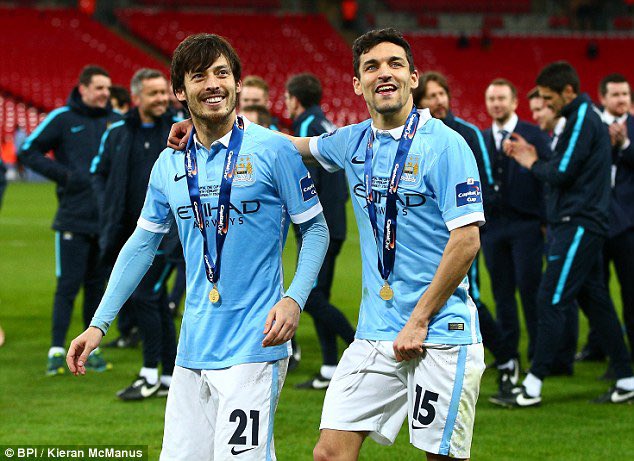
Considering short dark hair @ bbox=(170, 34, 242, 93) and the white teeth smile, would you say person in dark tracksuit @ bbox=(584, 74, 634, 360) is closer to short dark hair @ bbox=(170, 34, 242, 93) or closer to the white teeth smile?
the white teeth smile

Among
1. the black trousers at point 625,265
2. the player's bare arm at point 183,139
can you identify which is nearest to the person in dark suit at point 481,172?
the black trousers at point 625,265

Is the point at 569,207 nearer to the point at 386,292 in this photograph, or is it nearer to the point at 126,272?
the point at 386,292

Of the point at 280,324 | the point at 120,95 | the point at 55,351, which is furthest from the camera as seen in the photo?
the point at 120,95

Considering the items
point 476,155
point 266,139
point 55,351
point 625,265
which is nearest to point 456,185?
point 266,139

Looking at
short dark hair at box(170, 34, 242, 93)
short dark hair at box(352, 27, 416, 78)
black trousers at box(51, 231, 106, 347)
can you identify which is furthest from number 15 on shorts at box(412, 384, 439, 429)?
black trousers at box(51, 231, 106, 347)

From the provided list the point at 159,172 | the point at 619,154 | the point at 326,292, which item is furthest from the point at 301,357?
the point at 159,172

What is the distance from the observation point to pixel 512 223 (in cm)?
779

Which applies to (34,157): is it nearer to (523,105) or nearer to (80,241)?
(80,241)

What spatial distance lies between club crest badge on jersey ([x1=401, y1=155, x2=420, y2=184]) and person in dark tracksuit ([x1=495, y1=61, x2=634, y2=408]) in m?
2.99

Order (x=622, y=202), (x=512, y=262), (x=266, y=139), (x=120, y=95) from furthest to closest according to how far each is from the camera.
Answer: (x=120, y=95), (x=512, y=262), (x=622, y=202), (x=266, y=139)

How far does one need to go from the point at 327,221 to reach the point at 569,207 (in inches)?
66.6

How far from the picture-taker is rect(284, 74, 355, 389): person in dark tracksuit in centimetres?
727

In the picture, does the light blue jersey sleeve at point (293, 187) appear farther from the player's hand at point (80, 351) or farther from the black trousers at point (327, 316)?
the black trousers at point (327, 316)

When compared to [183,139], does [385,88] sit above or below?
above
